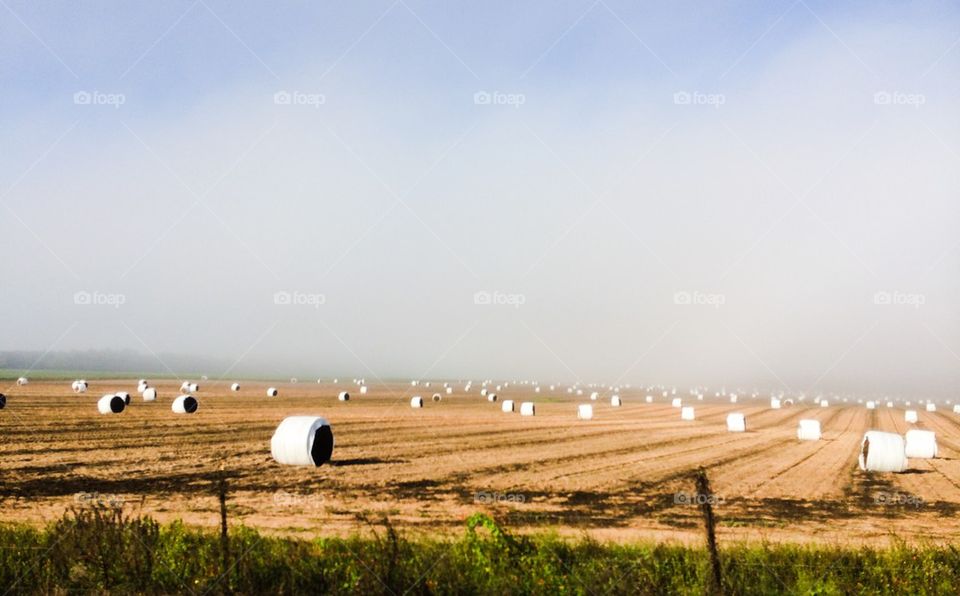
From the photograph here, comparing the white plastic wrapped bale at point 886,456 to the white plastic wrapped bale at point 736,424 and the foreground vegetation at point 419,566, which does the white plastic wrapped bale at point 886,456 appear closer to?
the foreground vegetation at point 419,566

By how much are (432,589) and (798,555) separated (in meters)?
7.37

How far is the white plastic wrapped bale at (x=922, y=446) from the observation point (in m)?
31.9

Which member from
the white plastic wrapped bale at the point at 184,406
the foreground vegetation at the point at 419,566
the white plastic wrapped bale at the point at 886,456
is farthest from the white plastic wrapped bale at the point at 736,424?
the white plastic wrapped bale at the point at 184,406

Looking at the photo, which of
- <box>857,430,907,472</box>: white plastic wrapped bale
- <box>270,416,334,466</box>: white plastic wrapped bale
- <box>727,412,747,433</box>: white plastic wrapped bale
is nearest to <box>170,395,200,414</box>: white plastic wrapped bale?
<box>270,416,334,466</box>: white plastic wrapped bale

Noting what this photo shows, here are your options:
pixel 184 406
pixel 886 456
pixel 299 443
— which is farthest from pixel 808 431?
pixel 184 406

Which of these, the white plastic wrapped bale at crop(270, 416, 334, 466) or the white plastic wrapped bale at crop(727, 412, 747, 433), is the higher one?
A: the white plastic wrapped bale at crop(270, 416, 334, 466)

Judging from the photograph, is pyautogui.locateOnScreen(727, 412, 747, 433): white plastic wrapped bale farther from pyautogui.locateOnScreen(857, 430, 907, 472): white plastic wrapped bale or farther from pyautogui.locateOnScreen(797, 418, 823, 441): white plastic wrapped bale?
pyautogui.locateOnScreen(857, 430, 907, 472): white plastic wrapped bale

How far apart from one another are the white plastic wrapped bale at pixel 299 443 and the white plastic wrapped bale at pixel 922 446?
2783cm

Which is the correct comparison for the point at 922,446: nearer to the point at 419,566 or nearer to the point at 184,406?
the point at 419,566

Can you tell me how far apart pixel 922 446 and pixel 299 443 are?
29541 millimetres

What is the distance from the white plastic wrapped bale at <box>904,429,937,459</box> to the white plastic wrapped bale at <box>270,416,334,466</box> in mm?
27835

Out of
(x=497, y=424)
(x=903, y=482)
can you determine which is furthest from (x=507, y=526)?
(x=497, y=424)

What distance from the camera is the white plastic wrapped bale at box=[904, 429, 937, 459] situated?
31938mm

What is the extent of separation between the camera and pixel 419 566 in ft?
36.6
